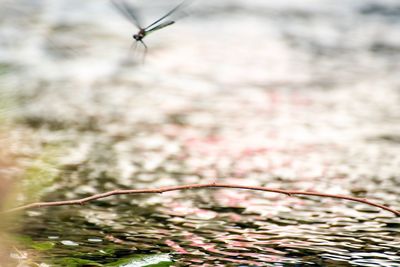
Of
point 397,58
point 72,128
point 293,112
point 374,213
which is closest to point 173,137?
point 72,128

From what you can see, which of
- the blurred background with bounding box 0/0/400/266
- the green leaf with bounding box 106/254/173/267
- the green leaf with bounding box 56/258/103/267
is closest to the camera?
the green leaf with bounding box 106/254/173/267

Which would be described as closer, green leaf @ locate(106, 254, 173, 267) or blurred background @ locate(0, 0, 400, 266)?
green leaf @ locate(106, 254, 173, 267)

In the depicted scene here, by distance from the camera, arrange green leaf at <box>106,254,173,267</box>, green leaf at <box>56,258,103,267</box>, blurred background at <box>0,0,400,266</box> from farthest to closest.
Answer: blurred background at <box>0,0,400,266</box>, green leaf at <box>56,258,103,267</box>, green leaf at <box>106,254,173,267</box>

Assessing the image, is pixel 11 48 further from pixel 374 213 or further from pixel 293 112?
pixel 374 213

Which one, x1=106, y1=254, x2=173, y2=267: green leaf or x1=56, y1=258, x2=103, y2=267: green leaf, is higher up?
x1=106, y1=254, x2=173, y2=267: green leaf

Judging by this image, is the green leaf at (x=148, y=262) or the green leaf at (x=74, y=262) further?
the green leaf at (x=74, y=262)

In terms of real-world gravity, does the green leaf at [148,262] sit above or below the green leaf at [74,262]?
above

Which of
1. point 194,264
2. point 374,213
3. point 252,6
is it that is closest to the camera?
point 194,264

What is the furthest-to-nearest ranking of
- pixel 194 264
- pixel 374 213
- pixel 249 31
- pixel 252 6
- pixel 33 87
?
pixel 252 6, pixel 249 31, pixel 33 87, pixel 374 213, pixel 194 264
